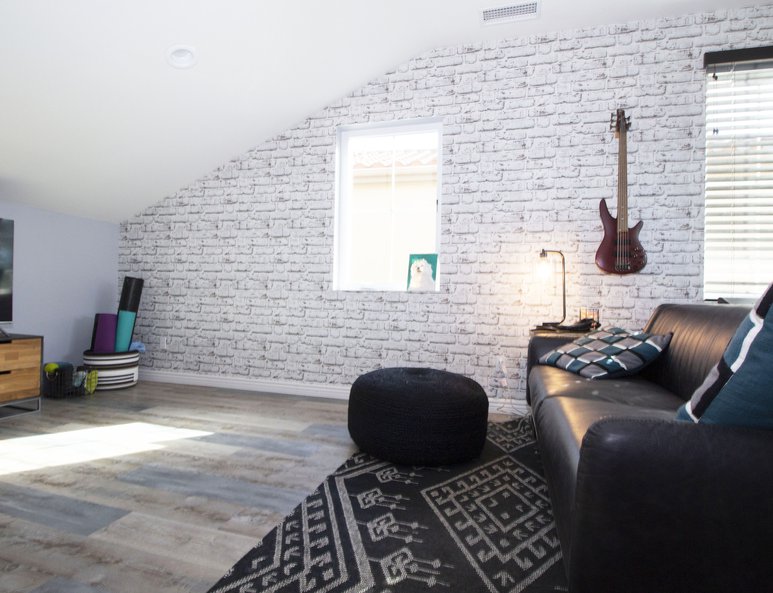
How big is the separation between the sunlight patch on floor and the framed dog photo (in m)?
1.80

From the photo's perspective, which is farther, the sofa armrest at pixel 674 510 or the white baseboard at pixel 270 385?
the white baseboard at pixel 270 385

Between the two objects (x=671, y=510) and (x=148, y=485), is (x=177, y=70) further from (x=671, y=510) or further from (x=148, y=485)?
(x=671, y=510)

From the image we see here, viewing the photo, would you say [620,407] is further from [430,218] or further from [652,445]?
[430,218]

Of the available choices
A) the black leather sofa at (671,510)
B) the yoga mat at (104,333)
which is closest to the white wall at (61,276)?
the yoga mat at (104,333)

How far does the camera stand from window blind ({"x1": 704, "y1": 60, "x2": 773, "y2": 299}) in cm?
289

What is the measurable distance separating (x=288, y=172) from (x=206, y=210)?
2.84 feet

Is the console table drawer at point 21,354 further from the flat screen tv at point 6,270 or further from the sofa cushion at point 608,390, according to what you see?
the sofa cushion at point 608,390

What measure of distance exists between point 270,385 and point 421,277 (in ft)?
5.13

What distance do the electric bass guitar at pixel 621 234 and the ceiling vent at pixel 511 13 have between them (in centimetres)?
87

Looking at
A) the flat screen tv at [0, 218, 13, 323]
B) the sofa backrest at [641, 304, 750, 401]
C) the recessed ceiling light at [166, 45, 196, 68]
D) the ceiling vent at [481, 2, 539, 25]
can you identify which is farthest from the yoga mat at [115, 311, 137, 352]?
the sofa backrest at [641, 304, 750, 401]

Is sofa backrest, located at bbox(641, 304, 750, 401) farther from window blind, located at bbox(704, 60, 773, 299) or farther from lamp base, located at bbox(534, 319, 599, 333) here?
window blind, located at bbox(704, 60, 773, 299)

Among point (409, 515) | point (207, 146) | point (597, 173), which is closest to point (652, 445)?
point (409, 515)

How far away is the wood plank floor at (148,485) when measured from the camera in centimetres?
136

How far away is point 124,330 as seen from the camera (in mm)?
3891
